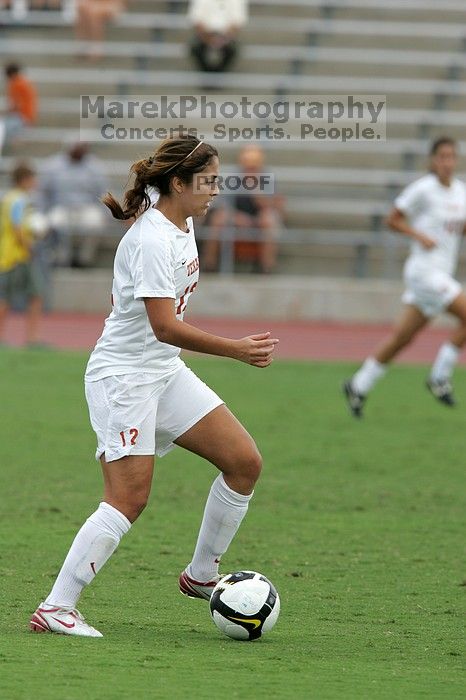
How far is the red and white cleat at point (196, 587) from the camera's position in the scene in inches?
241

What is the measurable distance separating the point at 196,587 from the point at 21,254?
38.1ft

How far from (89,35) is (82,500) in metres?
17.5

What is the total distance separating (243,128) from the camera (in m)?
23.1

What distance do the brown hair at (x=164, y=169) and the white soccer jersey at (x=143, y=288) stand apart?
0.06m

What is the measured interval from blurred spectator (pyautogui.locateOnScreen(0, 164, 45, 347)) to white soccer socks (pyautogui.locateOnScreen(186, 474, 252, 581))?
1107cm

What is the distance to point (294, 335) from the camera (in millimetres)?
19500

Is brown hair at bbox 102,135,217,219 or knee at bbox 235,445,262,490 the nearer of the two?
brown hair at bbox 102,135,217,219

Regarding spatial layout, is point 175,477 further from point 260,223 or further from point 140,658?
point 260,223

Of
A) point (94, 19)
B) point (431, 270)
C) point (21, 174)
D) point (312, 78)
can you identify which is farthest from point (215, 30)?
point (431, 270)

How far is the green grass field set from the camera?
197 inches

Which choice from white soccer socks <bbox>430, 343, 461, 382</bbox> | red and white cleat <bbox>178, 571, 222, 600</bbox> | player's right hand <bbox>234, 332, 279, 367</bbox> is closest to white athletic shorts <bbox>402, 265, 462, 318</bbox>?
white soccer socks <bbox>430, 343, 461, 382</bbox>

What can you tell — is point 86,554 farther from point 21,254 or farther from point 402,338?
point 21,254

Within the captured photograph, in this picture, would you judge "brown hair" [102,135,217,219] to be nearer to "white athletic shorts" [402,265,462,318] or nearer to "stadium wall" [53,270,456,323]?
"white athletic shorts" [402,265,462,318]

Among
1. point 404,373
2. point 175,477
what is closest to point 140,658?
point 175,477
